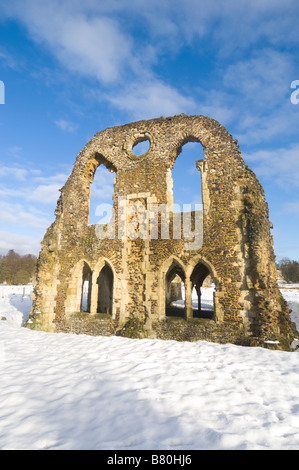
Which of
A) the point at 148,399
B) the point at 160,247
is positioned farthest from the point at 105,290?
the point at 148,399

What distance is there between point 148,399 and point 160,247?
5.63 metres

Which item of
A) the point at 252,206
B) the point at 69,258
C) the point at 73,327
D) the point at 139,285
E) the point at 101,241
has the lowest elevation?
the point at 73,327

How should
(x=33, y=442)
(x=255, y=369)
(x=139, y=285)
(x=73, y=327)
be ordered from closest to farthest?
(x=33, y=442), (x=255, y=369), (x=139, y=285), (x=73, y=327)

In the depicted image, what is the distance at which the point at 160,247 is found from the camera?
8836 millimetres

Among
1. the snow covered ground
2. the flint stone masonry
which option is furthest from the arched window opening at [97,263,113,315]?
the snow covered ground

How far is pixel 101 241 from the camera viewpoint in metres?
9.80

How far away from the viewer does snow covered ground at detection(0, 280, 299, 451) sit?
268cm

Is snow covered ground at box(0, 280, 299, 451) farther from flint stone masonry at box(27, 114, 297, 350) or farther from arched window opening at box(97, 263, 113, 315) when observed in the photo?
arched window opening at box(97, 263, 113, 315)

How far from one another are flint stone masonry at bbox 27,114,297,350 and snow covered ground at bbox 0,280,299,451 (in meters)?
1.74

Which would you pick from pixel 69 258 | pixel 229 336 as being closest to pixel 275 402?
pixel 229 336

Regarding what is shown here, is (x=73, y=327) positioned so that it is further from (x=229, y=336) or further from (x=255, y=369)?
(x=255, y=369)
